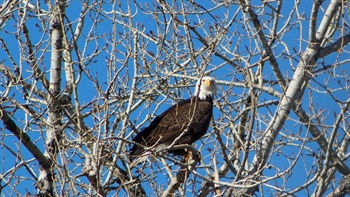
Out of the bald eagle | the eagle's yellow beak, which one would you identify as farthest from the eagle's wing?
the eagle's yellow beak

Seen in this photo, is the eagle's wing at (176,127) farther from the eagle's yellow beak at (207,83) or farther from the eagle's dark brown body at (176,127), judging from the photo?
the eagle's yellow beak at (207,83)

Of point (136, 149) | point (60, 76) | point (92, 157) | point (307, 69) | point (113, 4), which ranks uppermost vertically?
point (113, 4)

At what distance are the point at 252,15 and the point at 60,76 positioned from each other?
208cm

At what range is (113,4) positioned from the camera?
8383mm

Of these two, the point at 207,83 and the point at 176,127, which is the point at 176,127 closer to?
the point at 176,127

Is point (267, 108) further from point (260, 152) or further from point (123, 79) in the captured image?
point (123, 79)

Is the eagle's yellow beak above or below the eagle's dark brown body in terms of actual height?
above

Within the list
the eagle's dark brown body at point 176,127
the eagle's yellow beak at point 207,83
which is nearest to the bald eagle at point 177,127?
the eagle's dark brown body at point 176,127

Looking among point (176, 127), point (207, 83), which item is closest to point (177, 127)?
point (176, 127)

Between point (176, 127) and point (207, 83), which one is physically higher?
point (207, 83)

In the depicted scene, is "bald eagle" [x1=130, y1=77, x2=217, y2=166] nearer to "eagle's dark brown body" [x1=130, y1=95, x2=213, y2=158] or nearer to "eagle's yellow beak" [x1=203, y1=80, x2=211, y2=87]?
"eagle's dark brown body" [x1=130, y1=95, x2=213, y2=158]

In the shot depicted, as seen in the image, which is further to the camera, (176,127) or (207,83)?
(207,83)

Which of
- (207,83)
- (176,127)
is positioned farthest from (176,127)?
(207,83)

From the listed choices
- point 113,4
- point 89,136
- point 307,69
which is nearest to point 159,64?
point 113,4
